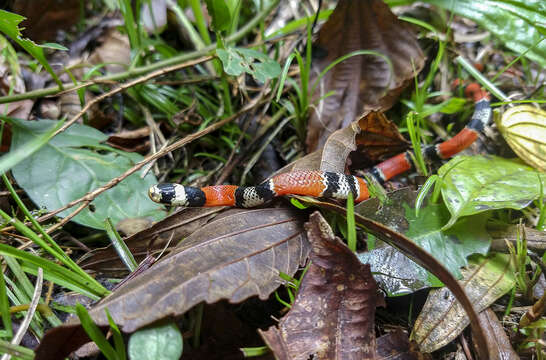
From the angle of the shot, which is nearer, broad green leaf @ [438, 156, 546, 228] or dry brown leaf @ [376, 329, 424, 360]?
dry brown leaf @ [376, 329, 424, 360]

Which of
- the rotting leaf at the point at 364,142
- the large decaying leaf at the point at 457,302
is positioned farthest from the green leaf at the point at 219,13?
the large decaying leaf at the point at 457,302

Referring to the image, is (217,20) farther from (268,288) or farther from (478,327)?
(478,327)

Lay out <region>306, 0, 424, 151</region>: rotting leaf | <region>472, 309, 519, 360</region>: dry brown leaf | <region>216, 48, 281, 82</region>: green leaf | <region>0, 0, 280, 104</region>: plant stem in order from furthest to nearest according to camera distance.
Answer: <region>306, 0, 424, 151</region>: rotting leaf, <region>0, 0, 280, 104</region>: plant stem, <region>216, 48, 281, 82</region>: green leaf, <region>472, 309, 519, 360</region>: dry brown leaf

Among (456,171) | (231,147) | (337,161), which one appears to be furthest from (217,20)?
(456,171)

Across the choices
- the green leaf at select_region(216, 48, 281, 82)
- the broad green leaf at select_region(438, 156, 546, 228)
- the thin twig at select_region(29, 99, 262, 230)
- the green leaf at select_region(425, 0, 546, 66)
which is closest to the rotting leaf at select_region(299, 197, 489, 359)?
the broad green leaf at select_region(438, 156, 546, 228)

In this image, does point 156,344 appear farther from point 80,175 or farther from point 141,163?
point 80,175

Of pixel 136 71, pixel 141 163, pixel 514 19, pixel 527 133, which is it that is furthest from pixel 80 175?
pixel 514 19

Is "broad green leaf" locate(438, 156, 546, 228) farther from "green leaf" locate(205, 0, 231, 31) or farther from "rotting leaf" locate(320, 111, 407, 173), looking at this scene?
"green leaf" locate(205, 0, 231, 31)
